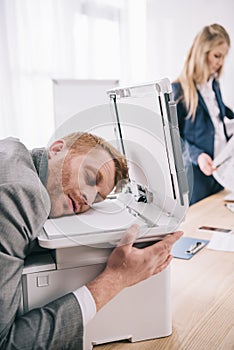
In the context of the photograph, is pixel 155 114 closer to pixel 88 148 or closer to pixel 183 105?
pixel 88 148

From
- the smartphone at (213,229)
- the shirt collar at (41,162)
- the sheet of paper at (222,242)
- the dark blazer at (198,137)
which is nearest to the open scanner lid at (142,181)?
the shirt collar at (41,162)

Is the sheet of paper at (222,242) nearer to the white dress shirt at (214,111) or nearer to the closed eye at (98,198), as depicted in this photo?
the closed eye at (98,198)

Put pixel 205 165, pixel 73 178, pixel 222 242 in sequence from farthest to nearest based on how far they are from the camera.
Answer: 1. pixel 205 165
2. pixel 222 242
3. pixel 73 178

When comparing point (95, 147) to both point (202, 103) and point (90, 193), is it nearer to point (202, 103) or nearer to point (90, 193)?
point (90, 193)

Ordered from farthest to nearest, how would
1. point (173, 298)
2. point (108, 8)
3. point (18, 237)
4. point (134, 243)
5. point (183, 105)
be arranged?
point (108, 8), point (183, 105), point (173, 298), point (134, 243), point (18, 237)

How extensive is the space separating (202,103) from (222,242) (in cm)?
151

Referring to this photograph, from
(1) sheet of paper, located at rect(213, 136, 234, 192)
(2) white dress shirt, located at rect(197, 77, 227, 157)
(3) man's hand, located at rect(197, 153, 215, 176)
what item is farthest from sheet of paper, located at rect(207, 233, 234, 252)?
(2) white dress shirt, located at rect(197, 77, 227, 157)

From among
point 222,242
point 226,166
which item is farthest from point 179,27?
point 222,242

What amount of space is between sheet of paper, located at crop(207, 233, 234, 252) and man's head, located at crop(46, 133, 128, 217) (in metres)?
0.60

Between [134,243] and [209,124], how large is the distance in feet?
7.13

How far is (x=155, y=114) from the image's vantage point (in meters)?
1.06

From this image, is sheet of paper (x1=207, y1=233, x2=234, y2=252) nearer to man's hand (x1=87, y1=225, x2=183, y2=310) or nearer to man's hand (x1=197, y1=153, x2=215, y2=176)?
man's hand (x1=87, y1=225, x2=183, y2=310)

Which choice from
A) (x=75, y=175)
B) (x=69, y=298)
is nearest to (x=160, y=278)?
(x=69, y=298)

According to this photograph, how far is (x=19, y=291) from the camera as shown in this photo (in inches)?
35.9
